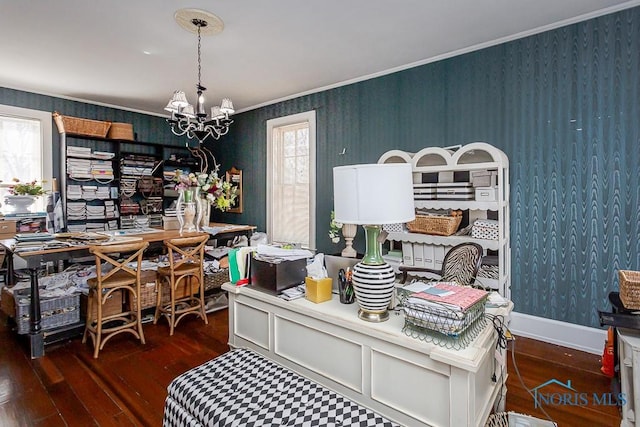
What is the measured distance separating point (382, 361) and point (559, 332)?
7.54 ft

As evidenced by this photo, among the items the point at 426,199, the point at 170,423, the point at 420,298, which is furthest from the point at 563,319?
A: the point at 170,423

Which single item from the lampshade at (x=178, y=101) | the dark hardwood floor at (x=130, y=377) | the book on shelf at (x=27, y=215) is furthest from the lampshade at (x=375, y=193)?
the book on shelf at (x=27, y=215)

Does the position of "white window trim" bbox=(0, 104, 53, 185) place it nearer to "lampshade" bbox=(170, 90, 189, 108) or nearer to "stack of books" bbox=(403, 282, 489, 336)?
"lampshade" bbox=(170, 90, 189, 108)

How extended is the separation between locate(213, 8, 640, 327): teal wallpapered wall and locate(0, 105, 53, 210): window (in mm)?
4853

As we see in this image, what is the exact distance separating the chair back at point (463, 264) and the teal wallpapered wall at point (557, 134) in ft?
2.83

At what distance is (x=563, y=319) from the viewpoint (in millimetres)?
2906

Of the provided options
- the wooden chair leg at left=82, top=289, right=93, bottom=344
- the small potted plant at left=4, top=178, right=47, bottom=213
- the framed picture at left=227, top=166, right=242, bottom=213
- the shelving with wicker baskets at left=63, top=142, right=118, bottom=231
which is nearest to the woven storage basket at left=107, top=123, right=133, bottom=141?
the shelving with wicker baskets at left=63, top=142, right=118, bottom=231

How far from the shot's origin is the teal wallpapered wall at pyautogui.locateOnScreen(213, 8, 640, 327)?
103 inches

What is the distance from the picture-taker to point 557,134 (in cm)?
286

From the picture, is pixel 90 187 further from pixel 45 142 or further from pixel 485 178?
pixel 485 178

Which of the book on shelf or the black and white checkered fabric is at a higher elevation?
the book on shelf

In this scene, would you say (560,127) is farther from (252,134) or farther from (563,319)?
(252,134)

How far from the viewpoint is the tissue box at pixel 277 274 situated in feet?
6.27

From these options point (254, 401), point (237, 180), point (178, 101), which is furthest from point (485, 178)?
point (237, 180)
